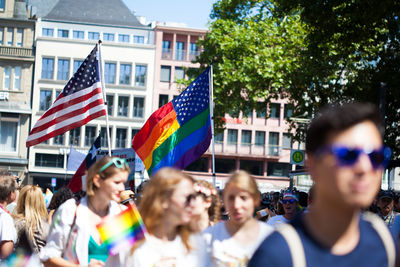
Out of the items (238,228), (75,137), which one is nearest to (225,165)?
(75,137)

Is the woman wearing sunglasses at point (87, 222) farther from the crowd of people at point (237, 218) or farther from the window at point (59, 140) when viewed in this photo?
the window at point (59, 140)

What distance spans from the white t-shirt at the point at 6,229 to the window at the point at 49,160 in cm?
5045

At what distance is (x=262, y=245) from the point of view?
6.30 ft

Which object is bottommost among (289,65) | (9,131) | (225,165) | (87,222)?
(225,165)

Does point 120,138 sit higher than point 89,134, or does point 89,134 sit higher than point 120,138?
point 89,134

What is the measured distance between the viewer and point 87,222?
4.58 meters

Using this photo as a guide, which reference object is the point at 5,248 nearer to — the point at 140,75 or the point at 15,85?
the point at 15,85

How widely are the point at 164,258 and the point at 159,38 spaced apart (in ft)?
192

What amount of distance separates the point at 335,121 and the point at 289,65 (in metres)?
27.2

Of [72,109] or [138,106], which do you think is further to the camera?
[138,106]

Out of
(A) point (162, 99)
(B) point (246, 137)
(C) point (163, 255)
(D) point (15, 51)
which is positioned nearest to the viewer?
(C) point (163, 255)

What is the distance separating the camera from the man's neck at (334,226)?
1.86m

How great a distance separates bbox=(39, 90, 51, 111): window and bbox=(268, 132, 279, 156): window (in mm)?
21173

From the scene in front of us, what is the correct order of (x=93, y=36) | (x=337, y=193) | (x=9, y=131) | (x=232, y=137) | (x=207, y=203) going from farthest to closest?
(x=232, y=137) < (x=93, y=36) < (x=9, y=131) < (x=207, y=203) < (x=337, y=193)
